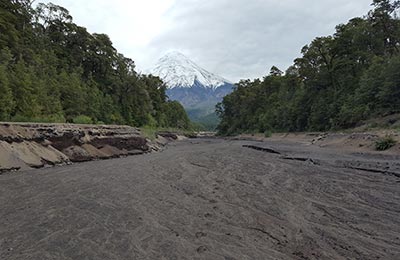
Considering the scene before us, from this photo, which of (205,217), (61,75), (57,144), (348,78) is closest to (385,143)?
(205,217)

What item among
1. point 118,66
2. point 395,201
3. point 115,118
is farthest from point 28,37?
point 395,201

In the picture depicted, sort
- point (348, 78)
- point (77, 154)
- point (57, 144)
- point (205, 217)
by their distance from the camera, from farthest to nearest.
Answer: point (348, 78) < point (77, 154) < point (57, 144) < point (205, 217)

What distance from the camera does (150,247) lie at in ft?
19.2

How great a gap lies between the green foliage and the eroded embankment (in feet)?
65.0

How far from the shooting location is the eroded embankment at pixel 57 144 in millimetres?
17000

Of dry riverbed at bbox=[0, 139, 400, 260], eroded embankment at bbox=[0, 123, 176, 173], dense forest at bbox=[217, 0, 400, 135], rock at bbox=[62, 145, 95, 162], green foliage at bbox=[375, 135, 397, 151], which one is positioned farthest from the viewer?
dense forest at bbox=[217, 0, 400, 135]

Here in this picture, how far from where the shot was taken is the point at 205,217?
771 centimetres

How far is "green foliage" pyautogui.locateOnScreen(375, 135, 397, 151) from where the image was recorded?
21.1m

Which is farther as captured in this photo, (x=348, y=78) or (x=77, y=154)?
(x=348, y=78)

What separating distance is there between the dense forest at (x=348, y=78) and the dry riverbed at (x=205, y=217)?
28.0m

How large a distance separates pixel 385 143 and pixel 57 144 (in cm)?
2236

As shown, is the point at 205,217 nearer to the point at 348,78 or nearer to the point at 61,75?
the point at 61,75

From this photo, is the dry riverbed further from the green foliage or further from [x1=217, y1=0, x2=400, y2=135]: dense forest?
[x1=217, y1=0, x2=400, y2=135]: dense forest

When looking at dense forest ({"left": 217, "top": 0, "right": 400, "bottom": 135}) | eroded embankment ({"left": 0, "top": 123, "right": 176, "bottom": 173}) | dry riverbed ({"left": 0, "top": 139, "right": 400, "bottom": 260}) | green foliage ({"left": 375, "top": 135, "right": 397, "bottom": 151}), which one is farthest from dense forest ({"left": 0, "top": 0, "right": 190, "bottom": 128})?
dense forest ({"left": 217, "top": 0, "right": 400, "bottom": 135})
